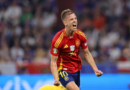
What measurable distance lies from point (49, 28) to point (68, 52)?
6207 mm

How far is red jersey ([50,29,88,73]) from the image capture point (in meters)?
4.58

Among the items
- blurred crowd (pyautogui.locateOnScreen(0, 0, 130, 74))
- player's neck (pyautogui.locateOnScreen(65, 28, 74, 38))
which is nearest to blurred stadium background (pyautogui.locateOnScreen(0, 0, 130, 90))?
blurred crowd (pyautogui.locateOnScreen(0, 0, 130, 74))

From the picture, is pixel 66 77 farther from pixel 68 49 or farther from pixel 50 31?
pixel 50 31

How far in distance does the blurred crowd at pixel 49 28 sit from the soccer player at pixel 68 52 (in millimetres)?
4551

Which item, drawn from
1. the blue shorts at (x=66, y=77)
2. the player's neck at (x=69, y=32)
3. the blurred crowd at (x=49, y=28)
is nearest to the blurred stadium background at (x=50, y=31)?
the blurred crowd at (x=49, y=28)

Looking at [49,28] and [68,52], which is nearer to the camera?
[68,52]

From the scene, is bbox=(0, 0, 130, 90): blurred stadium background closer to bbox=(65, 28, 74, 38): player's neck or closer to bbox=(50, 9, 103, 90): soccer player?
bbox=(50, 9, 103, 90): soccer player

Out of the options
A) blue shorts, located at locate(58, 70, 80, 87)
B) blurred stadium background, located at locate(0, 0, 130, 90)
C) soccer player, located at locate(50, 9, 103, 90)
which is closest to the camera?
soccer player, located at locate(50, 9, 103, 90)

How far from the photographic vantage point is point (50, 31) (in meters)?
10.7

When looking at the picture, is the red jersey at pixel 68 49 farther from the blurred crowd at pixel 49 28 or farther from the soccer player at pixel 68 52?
the blurred crowd at pixel 49 28

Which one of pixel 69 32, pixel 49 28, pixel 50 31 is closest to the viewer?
pixel 69 32

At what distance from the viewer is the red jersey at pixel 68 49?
458 centimetres

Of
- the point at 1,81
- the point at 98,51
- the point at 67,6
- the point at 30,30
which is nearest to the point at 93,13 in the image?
the point at 67,6

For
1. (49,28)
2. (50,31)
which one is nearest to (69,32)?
(50,31)
